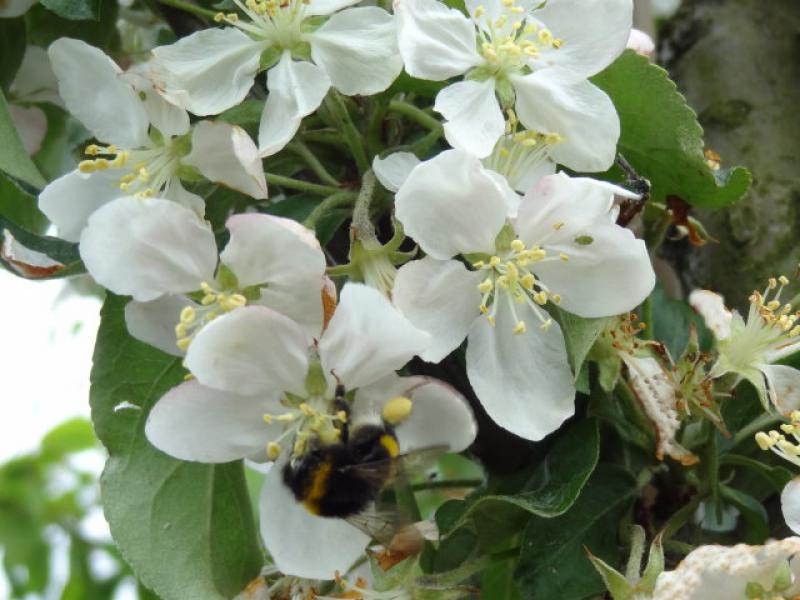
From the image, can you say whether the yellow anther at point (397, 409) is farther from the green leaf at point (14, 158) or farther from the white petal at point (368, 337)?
the green leaf at point (14, 158)

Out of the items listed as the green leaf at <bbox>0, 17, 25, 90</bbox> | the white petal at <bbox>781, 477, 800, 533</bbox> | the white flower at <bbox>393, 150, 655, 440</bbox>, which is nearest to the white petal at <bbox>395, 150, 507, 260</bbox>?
the white flower at <bbox>393, 150, 655, 440</bbox>

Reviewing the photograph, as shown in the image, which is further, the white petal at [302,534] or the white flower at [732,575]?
the white petal at [302,534]

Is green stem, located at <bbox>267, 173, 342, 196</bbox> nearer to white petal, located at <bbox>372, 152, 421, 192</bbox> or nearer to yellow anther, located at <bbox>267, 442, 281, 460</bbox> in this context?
white petal, located at <bbox>372, 152, 421, 192</bbox>

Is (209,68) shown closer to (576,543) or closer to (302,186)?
(302,186)

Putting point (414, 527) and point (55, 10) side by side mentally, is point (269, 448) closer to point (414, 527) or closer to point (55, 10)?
point (414, 527)

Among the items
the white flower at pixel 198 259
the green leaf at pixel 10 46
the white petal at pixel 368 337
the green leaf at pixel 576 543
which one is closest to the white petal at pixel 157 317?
the white flower at pixel 198 259

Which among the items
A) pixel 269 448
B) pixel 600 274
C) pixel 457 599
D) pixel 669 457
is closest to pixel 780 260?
pixel 669 457
